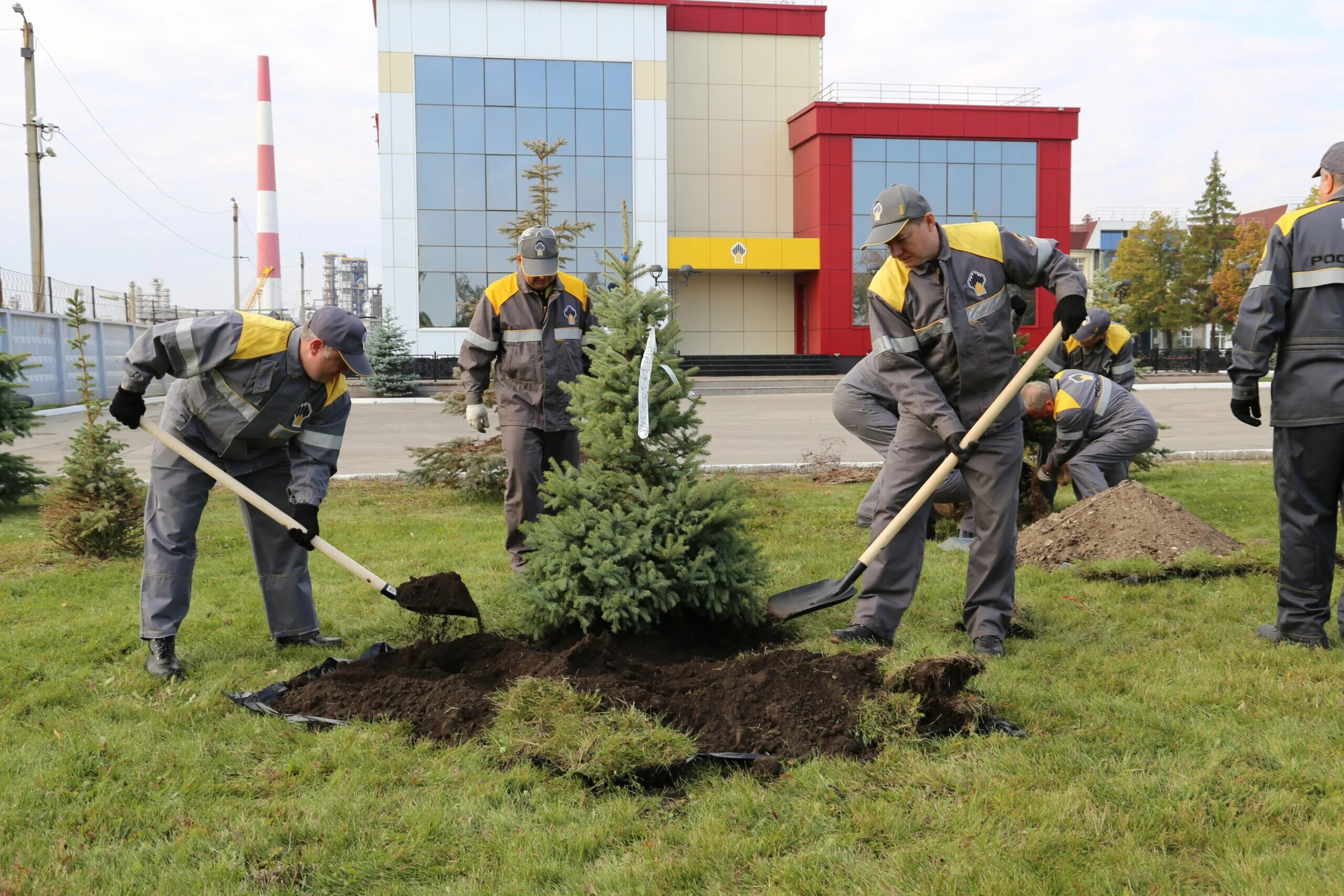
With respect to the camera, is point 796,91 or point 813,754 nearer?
point 813,754

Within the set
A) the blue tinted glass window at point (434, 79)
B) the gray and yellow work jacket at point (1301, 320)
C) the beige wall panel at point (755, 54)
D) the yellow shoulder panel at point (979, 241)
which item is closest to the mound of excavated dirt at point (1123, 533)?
the gray and yellow work jacket at point (1301, 320)

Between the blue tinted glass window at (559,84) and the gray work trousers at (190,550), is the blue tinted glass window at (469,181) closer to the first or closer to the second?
the blue tinted glass window at (559,84)

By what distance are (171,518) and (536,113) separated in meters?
32.1

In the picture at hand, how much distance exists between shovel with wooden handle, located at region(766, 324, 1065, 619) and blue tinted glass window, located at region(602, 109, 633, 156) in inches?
1250

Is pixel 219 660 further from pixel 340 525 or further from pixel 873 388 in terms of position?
pixel 873 388

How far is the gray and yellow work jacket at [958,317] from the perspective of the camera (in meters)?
4.81

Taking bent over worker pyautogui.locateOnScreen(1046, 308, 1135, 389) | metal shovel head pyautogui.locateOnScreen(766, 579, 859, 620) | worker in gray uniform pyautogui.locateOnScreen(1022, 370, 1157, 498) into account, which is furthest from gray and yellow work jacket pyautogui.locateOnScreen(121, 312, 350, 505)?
bent over worker pyautogui.locateOnScreen(1046, 308, 1135, 389)

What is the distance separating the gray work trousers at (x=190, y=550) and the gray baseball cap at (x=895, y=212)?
124 inches

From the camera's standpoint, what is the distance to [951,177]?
37406mm

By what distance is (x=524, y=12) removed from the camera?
3416 centimetres

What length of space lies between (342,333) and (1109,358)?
671 centimetres

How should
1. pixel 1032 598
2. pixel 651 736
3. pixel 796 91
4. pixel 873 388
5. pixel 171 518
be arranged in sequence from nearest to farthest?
1. pixel 651 736
2. pixel 171 518
3. pixel 1032 598
4. pixel 873 388
5. pixel 796 91

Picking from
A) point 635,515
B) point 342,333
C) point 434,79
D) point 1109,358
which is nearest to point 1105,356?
point 1109,358

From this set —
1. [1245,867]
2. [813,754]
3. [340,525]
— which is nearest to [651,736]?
[813,754]
